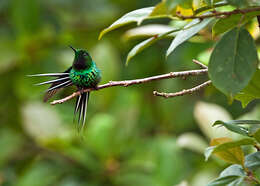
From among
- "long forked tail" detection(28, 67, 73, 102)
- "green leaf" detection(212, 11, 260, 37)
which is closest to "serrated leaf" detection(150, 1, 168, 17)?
"green leaf" detection(212, 11, 260, 37)

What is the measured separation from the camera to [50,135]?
344 centimetres

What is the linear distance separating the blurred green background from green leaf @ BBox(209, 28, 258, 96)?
5.50ft

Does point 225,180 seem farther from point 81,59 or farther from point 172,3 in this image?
point 81,59

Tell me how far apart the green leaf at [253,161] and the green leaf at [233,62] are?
0.92 feet

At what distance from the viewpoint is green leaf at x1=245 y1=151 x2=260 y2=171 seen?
1136 millimetres

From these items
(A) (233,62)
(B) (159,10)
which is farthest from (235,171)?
(B) (159,10)

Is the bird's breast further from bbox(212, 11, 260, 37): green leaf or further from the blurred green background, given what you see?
the blurred green background

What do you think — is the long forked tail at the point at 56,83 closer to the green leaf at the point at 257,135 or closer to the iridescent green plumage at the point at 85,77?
the iridescent green plumage at the point at 85,77

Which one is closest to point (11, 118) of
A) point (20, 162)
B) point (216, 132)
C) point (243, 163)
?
point (20, 162)

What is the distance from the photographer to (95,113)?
374cm

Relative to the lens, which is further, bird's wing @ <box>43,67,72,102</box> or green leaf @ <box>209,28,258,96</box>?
bird's wing @ <box>43,67,72,102</box>

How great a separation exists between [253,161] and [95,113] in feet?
8.69

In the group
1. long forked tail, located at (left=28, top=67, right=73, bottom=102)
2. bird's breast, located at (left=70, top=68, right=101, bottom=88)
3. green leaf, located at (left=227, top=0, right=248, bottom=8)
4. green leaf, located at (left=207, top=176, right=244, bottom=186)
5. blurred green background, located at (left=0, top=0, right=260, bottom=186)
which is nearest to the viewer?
green leaf, located at (left=227, top=0, right=248, bottom=8)

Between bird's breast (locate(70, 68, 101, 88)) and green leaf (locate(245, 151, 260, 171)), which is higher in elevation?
bird's breast (locate(70, 68, 101, 88))
